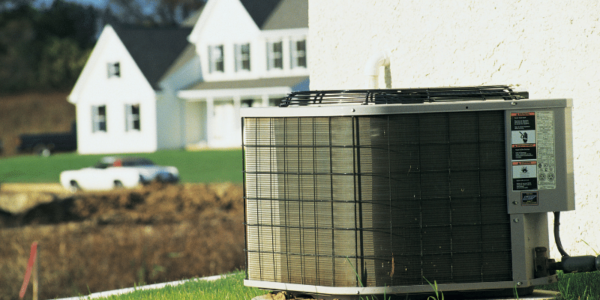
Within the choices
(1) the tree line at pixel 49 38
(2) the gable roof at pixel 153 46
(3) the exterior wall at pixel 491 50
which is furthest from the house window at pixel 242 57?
(3) the exterior wall at pixel 491 50

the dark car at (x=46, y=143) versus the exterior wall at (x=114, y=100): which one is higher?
the exterior wall at (x=114, y=100)

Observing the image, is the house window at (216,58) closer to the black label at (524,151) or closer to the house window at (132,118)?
the house window at (132,118)

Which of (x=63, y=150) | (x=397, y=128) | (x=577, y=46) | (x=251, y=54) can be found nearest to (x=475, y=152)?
(x=397, y=128)

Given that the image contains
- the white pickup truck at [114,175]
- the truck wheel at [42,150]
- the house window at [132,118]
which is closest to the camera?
the white pickup truck at [114,175]

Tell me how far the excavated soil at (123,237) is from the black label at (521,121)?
677 cm

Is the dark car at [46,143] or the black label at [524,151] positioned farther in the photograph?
the dark car at [46,143]

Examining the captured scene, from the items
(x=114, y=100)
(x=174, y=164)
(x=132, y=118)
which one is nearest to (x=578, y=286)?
(x=174, y=164)

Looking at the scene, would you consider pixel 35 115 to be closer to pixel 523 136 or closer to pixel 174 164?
pixel 174 164

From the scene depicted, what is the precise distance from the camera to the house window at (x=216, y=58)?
35.2 m

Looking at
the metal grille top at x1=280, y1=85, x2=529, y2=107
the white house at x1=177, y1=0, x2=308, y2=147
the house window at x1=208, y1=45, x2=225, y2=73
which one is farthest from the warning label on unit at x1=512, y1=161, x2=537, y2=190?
the house window at x1=208, y1=45, x2=225, y2=73

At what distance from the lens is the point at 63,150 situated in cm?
4188

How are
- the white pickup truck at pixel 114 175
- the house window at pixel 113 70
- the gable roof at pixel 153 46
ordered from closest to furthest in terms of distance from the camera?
1. the white pickup truck at pixel 114 175
2. the gable roof at pixel 153 46
3. the house window at pixel 113 70

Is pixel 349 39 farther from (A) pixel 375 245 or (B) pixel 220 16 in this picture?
(B) pixel 220 16

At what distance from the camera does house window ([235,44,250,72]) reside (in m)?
34.5
